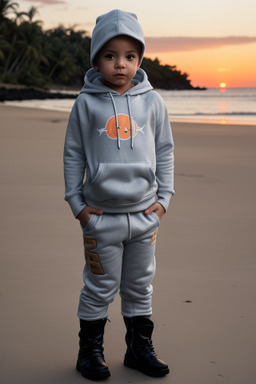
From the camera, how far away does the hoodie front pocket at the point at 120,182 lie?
7.02 feet

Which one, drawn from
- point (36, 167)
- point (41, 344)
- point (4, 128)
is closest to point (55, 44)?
point (4, 128)

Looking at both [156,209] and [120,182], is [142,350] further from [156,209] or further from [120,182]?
[120,182]

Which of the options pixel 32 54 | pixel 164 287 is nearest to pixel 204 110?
pixel 164 287

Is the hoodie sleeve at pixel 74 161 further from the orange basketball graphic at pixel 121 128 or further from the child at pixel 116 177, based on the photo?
the orange basketball graphic at pixel 121 128

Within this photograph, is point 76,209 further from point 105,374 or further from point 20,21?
point 20,21

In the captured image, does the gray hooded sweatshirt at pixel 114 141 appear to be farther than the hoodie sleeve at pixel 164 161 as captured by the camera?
No

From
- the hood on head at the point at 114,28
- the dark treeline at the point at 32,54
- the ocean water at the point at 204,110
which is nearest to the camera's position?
the hood on head at the point at 114,28

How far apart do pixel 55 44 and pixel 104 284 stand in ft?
217

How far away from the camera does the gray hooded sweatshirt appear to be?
7.07 feet

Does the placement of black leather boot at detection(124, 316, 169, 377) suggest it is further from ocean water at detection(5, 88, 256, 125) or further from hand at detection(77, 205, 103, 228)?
ocean water at detection(5, 88, 256, 125)

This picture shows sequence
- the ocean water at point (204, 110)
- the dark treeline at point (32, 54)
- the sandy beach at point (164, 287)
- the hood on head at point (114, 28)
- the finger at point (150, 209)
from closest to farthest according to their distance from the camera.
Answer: the hood on head at point (114, 28) < the finger at point (150, 209) < the sandy beach at point (164, 287) < the ocean water at point (204, 110) < the dark treeline at point (32, 54)

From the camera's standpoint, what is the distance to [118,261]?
2242 millimetres

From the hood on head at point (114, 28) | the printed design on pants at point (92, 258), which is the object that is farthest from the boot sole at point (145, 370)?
the hood on head at point (114, 28)

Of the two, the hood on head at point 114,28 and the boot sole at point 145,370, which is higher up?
the hood on head at point 114,28
